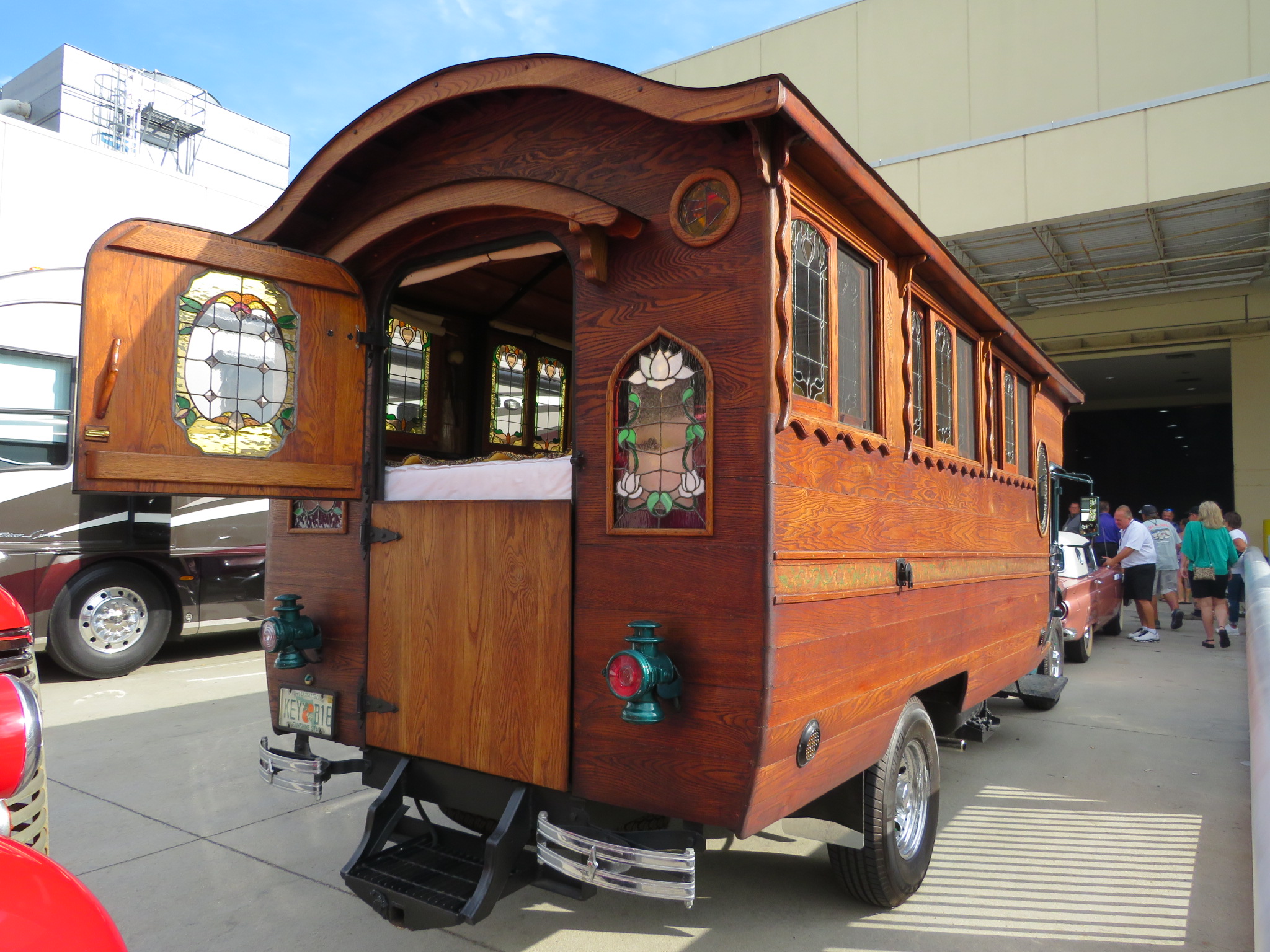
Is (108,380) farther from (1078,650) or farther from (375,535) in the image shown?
(1078,650)

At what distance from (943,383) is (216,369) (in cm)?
344

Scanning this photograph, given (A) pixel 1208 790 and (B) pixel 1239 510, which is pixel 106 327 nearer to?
(A) pixel 1208 790

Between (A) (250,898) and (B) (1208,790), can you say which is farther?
(B) (1208,790)

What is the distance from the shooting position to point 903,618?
362 cm

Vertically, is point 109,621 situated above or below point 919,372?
below

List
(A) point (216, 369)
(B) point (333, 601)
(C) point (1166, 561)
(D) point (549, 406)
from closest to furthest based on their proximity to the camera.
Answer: (A) point (216, 369), (B) point (333, 601), (D) point (549, 406), (C) point (1166, 561)

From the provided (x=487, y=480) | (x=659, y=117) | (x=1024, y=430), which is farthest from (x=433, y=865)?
(x=1024, y=430)

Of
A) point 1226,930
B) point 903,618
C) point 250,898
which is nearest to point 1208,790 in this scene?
point 1226,930

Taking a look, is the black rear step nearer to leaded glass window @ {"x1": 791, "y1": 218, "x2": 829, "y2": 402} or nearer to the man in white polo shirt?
leaded glass window @ {"x1": 791, "y1": 218, "x2": 829, "y2": 402}

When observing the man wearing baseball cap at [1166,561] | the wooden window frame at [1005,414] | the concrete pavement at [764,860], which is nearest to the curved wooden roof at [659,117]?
the wooden window frame at [1005,414]

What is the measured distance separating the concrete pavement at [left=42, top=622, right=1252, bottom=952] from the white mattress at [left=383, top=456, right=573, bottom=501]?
169 cm

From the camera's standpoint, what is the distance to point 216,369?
3.37 metres

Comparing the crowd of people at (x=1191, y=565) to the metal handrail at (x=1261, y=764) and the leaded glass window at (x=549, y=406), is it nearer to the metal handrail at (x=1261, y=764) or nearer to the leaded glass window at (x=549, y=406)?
the metal handrail at (x=1261, y=764)

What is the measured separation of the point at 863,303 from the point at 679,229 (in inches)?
43.5
